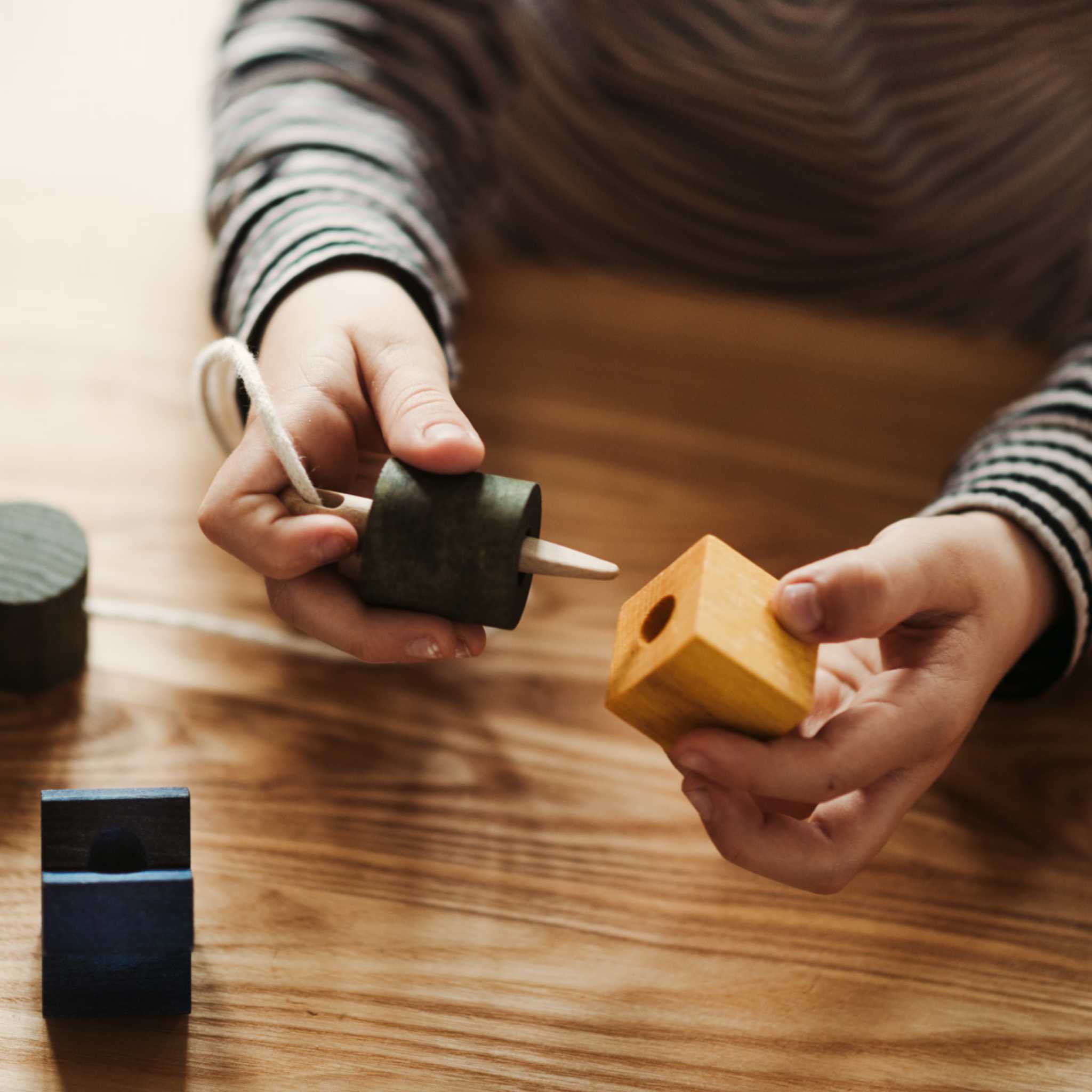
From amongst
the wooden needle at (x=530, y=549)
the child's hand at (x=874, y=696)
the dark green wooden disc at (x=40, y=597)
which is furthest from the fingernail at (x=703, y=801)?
the dark green wooden disc at (x=40, y=597)

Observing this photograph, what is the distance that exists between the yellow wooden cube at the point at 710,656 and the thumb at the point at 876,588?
1cm

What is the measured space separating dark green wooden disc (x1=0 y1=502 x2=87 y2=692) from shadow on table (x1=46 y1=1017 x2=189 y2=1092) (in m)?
0.18

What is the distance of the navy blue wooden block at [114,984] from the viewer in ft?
1.40

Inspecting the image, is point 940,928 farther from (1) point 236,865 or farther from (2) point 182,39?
(2) point 182,39

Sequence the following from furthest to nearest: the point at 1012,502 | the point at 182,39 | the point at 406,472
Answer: the point at 182,39 → the point at 1012,502 → the point at 406,472

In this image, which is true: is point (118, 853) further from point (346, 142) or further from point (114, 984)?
point (346, 142)

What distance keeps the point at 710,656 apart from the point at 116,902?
24 cm

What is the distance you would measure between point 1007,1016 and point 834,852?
116mm

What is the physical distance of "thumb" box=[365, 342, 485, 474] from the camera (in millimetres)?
441

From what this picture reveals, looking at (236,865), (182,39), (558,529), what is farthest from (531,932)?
(182,39)

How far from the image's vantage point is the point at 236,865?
0.51 m

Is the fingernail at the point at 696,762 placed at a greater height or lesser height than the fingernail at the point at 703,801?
greater

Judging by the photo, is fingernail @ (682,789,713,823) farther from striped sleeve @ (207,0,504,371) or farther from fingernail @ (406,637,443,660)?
striped sleeve @ (207,0,504,371)

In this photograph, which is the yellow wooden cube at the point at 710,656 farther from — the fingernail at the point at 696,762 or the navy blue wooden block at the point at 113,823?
the navy blue wooden block at the point at 113,823
